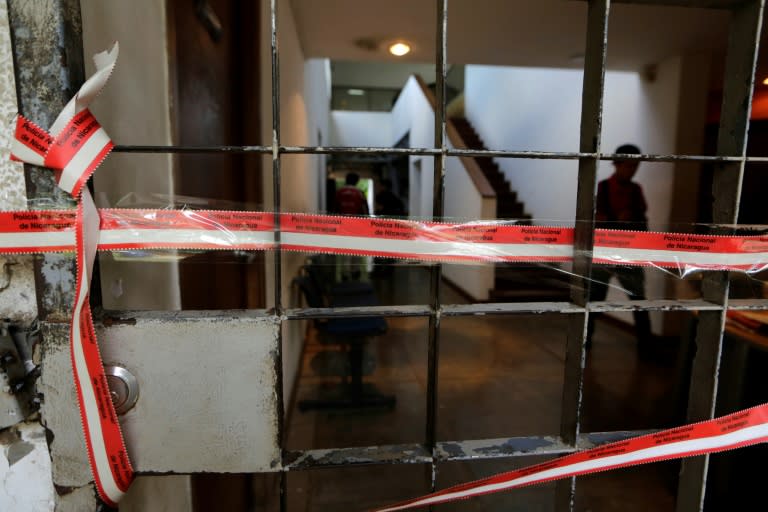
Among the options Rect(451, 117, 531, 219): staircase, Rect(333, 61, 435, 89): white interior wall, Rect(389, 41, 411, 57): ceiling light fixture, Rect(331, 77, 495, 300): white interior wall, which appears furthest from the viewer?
Rect(333, 61, 435, 89): white interior wall

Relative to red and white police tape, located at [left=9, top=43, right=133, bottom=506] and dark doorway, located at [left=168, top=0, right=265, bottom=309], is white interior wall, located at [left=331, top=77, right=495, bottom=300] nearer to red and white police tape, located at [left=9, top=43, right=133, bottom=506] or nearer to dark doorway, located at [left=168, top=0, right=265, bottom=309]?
red and white police tape, located at [left=9, top=43, right=133, bottom=506]

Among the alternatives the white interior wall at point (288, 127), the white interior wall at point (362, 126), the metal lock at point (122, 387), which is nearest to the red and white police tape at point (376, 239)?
the metal lock at point (122, 387)

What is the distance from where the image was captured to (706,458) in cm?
81

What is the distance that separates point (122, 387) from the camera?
66 centimetres

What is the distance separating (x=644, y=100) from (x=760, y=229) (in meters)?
4.36

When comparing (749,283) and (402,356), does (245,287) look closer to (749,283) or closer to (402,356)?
(749,283)

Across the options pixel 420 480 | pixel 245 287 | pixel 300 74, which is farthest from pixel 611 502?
pixel 300 74

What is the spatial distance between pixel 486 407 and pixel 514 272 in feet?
7.17

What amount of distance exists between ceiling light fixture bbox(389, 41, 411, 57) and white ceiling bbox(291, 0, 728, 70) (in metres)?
0.09

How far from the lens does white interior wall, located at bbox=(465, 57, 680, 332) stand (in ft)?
13.4

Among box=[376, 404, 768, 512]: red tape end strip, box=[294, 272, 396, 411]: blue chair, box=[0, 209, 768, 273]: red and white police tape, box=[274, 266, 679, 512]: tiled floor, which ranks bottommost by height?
→ box=[274, 266, 679, 512]: tiled floor

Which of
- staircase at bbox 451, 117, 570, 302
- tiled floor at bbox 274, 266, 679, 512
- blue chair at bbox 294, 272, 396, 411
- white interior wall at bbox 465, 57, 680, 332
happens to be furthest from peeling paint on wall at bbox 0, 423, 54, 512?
white interior wall at bbox 465, 57, 680, 332

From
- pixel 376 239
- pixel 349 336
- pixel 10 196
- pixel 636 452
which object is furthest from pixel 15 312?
pixel 349 336

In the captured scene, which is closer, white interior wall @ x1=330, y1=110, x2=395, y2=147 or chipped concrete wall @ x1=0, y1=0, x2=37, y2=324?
chipped concrete wall @ x1=0, y1=0, x2=37, y2=324
